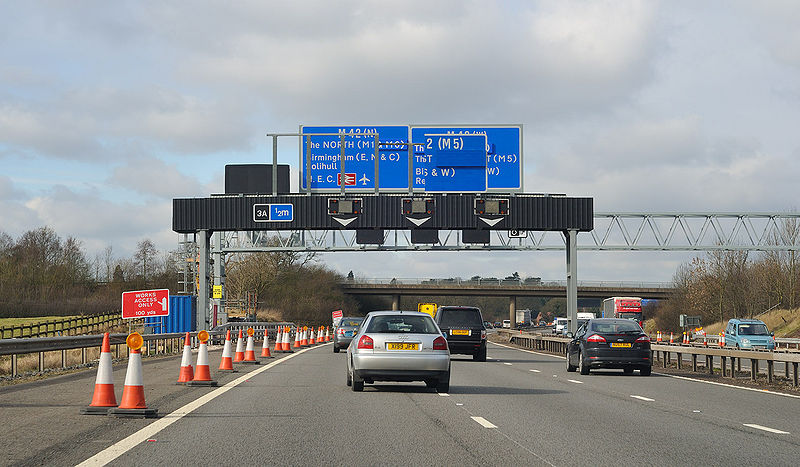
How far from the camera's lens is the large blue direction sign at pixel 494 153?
40781mm

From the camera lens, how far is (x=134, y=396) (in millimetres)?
12039

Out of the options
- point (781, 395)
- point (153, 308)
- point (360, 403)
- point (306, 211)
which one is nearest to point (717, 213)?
point (306, 211)

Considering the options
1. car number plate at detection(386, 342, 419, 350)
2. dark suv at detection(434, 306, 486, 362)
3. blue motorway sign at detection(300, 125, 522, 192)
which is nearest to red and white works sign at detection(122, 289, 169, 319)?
dark suv at detection(434, 306, 486, 362)

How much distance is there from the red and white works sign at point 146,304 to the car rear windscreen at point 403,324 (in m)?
14.5

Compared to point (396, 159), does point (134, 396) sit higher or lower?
lower

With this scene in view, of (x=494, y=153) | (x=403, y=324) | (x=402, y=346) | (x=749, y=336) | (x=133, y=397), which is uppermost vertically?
(x=494, y=153)

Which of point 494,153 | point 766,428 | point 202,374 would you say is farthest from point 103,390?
point 494,153

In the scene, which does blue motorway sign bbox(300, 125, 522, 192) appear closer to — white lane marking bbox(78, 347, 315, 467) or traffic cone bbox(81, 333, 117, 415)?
white lane marking bbox(78, 347, 315, 467)

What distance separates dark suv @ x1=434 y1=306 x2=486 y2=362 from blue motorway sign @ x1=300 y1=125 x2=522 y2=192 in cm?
1057

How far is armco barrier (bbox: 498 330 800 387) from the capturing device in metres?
20.3

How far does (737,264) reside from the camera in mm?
79562

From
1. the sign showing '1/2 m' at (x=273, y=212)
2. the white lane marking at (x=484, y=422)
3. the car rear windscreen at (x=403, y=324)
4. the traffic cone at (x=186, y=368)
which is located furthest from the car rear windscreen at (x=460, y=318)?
the white lane marking at (x=484, y=422)

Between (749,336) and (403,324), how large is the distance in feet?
104

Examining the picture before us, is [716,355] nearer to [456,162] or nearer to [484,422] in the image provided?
[484,422]
